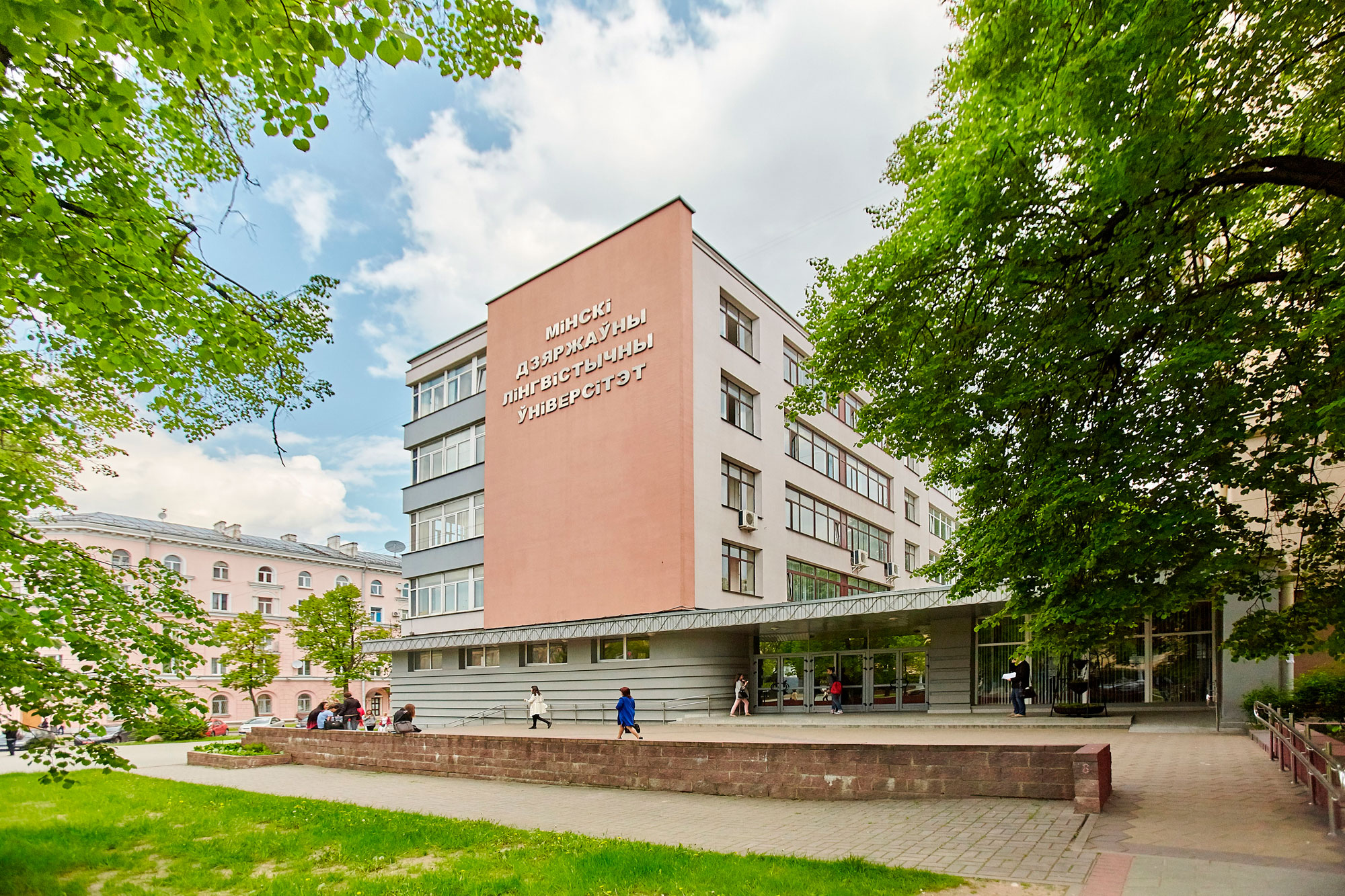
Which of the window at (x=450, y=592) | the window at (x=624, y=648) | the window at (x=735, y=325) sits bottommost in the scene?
the window at (x=624, y=648)

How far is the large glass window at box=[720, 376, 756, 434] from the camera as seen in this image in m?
32.2

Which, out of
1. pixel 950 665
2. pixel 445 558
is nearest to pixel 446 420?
pixel 445 558

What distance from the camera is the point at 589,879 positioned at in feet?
24.8

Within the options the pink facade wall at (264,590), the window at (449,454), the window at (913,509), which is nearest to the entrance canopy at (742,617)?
the window at (449,454)

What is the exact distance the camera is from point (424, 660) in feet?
128

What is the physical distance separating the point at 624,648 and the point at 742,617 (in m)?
5.47

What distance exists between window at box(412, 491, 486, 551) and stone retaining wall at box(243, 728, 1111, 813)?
62.9 feet

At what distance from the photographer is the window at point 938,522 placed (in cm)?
5650

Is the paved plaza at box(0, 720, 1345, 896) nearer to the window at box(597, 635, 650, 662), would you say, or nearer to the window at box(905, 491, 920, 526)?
the window at box(597, 635, 650, 662)

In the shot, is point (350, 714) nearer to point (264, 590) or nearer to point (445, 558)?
point (445, 558)

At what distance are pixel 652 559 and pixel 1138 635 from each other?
14.6m

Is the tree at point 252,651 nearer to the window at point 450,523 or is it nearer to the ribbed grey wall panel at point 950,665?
the window at point 450,523

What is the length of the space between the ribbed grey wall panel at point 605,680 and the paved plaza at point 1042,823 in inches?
513

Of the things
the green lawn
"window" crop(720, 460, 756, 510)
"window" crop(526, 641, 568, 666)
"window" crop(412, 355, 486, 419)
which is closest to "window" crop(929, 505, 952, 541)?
"window" crop(720, 460, 756, 510)
